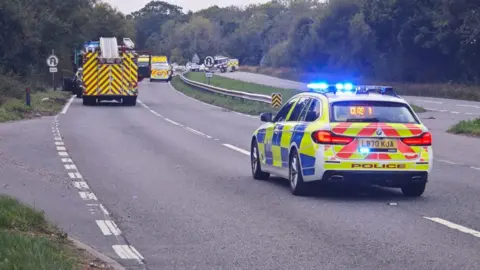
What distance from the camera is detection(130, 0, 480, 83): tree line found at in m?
62.5

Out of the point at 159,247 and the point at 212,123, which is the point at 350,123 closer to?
the point at 159,247

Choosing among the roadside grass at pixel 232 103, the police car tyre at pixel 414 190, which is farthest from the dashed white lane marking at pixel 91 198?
the roadside grass at pixel 232 103

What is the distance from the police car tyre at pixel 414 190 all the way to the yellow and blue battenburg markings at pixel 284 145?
1.51m

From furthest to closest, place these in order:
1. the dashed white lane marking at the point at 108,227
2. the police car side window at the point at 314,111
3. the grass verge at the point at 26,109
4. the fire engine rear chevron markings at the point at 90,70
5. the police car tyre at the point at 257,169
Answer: the fire engine rear chevron markings at the point at 90,70 → the grass verge at the point at 26,109 → the police car tyre at the point at 257,169 → the police car side window at the point at 314,111 → the dashed white lane marking at the point at 108,227

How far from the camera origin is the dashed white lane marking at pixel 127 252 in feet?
29.4

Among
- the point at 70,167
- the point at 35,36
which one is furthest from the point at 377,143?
the point at 35,36

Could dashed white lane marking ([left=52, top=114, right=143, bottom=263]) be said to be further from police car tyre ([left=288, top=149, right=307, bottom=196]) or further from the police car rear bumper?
the police car rear bumper

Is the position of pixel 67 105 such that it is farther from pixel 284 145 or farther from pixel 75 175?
pixel 284 145

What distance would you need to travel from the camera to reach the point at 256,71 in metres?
124

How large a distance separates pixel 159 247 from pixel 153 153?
1077 centimetres

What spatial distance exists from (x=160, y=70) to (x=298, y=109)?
2887 inches

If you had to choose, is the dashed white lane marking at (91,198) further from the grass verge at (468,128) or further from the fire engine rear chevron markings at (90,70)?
the fire engine rear chevron markings at (90,70)

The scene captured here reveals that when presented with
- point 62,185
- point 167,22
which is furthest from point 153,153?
point 167,22

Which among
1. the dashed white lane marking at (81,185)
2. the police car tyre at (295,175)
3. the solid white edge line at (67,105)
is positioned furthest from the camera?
the solid white edge line at (67,105)
